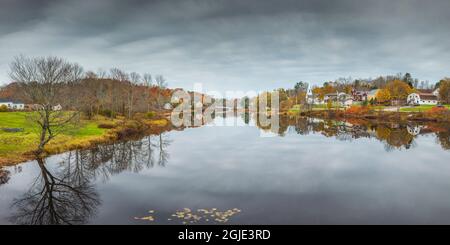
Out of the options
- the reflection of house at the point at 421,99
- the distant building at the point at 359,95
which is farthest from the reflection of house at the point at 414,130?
the distant building at the point at 359,95

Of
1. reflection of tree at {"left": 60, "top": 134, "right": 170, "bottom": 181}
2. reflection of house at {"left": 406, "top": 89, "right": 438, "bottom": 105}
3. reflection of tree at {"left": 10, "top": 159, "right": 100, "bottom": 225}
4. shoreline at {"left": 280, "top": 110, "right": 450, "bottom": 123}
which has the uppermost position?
reflection of house at {"left": 406, "top": 89, "right": 438, "bottom": 105}

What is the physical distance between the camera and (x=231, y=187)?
20.7 meters

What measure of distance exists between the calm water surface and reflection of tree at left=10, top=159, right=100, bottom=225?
0.06 m

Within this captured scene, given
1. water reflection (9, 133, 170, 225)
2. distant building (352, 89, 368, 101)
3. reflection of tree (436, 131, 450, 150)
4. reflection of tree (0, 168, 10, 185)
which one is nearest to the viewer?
water reflection (9, 133, 170, 225)

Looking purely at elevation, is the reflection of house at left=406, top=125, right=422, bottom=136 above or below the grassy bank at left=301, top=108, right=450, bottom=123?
below

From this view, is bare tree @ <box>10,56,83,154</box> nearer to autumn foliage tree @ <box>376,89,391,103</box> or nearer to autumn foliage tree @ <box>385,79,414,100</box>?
autumn foliage tree @ <box>376,89,391,103</box>

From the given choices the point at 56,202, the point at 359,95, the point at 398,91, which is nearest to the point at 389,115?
the point at 398,91

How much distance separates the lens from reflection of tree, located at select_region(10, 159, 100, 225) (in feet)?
52.5

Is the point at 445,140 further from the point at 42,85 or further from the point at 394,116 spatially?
the point at 42,85

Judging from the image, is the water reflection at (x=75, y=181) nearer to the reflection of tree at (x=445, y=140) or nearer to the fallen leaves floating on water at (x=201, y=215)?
the fallen leaves floating on water at (x=201, y=215)

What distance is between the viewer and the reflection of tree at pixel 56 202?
15992 millimetres

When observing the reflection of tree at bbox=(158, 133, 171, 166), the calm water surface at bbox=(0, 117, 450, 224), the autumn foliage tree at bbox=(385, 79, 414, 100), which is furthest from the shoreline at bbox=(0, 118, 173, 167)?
the autumn foliage tree at bbox=(385, 79, 414, 100)
